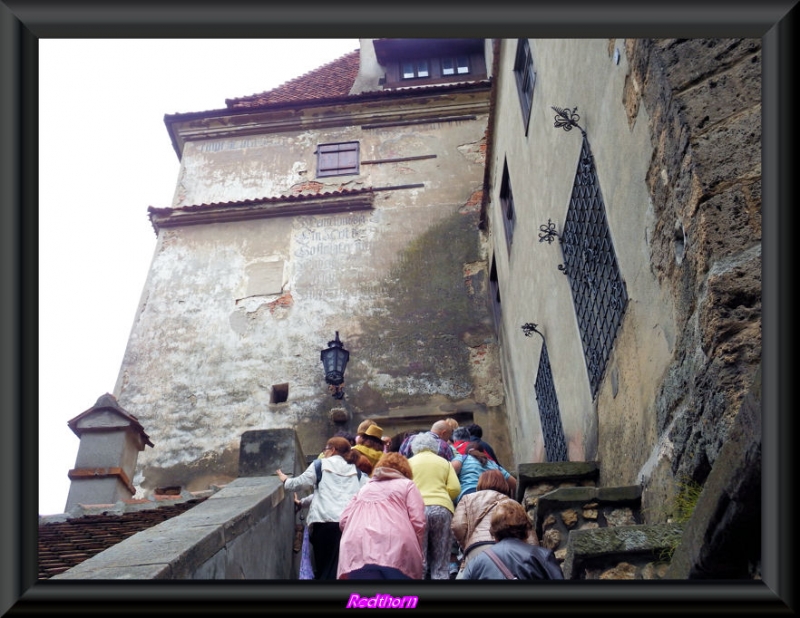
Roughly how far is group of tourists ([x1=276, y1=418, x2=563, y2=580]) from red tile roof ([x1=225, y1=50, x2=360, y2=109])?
10.9 meters

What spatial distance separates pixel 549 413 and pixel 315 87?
11916mm

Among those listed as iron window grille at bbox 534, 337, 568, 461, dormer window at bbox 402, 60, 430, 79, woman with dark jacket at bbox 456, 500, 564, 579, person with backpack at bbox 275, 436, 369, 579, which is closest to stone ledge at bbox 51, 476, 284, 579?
person with backpack at bbox 275, 436, 369, 579

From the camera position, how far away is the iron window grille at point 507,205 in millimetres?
9398

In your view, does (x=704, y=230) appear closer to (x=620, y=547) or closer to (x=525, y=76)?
(x=620, y=547)

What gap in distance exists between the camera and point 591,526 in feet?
15.0

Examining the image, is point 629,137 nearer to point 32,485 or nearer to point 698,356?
point 698,356

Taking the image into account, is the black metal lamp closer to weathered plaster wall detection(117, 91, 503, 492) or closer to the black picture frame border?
weathered plaster wall detection(117, 91, 503, 492)

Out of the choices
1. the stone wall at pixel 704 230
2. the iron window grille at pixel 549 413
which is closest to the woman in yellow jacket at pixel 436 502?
the stone wall at pixel 704 230

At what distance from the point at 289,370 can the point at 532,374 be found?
4766mm

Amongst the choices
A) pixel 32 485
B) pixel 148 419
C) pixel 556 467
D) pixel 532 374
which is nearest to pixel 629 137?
pixel 556 467

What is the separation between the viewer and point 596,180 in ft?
18.0

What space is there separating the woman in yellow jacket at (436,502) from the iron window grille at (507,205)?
423 cm

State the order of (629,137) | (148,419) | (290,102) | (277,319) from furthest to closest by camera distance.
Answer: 1. (290,102)
2. (277,319)
3. (148,419)
4. (629,137)

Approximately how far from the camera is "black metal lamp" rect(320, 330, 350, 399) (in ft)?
38.6
